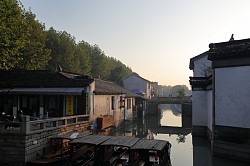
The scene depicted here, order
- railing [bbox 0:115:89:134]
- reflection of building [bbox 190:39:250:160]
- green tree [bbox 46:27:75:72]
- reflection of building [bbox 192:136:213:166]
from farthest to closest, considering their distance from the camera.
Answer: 1. green tree [bbox 46:27:75:72]
2. reflection of building [bbox 192:136:213:166]
3. reflection of building [bbox 190:39:250:160]
4. railing [bbox 0:115:89:134]

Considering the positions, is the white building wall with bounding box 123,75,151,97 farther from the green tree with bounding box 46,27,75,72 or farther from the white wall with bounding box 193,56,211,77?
the white wall with bounding box 193,56,211,77

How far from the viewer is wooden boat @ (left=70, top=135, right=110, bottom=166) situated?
32.2 ft

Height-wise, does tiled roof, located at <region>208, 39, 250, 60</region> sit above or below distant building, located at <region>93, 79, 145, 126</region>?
above

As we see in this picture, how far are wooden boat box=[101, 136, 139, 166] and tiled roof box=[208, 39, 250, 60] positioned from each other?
673cm

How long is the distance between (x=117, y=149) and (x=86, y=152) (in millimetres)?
1715

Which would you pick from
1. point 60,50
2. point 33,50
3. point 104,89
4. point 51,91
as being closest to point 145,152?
point 51,91

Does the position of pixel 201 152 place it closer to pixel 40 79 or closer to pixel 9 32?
pixel 40 79

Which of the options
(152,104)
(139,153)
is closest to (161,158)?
(139,153)

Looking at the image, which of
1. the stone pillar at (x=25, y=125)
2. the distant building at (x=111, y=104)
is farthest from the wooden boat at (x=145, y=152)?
the distant building at (x=111, y=104)

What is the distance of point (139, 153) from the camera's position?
978 cm

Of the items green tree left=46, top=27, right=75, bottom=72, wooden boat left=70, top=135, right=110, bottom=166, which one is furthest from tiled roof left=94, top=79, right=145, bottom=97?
green tree left=46, top=27, right=75, bottom=72

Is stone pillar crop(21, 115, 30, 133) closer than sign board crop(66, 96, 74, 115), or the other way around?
stone pillar crop(21, 115, 30, 133)

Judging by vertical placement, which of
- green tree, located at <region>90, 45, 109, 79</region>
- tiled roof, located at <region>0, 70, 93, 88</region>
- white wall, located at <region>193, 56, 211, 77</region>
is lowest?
tiled roof, located at <region>0, 70, 93, 88</region>

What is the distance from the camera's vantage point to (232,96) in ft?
42.4
